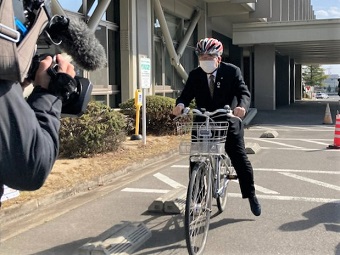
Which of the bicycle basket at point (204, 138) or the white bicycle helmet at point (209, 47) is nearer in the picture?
Answer: the bicycle basket at point (204, 138)

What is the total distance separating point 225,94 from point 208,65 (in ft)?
1.32

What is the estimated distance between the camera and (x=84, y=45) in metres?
1.70

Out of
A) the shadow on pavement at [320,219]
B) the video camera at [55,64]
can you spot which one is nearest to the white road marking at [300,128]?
the shadow on pavement at [320,219]

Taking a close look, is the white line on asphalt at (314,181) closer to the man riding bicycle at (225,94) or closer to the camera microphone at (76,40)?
the man riding bicycle at (225,94)

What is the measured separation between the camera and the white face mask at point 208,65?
14.5 feet

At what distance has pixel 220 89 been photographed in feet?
15.0

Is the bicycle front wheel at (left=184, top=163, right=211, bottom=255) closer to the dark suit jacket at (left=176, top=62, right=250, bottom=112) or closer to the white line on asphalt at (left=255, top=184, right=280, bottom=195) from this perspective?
the dark suit jacket at (left=176, top=62, right=250, bottom=112)

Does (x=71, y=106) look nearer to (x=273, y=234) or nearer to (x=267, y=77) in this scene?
(x=273, y=234)

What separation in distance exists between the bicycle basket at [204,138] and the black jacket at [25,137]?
2.49 meters

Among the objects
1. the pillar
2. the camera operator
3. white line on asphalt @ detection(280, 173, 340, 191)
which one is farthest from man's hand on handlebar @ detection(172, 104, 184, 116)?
the pillar

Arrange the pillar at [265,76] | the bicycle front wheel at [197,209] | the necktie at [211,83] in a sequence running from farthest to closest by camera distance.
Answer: the pillar at [265,76]
the necktie at [211,83]
the bicycle front wheel at [197,209]

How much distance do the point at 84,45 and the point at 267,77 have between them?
2398cm

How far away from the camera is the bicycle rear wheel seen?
4.62 metres

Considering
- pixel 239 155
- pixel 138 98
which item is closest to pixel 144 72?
pixel 138 98
